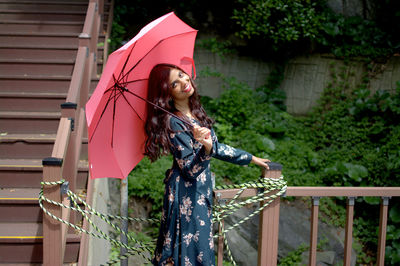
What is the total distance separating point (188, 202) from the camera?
228 cm

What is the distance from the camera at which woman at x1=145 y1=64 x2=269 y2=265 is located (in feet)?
7.32

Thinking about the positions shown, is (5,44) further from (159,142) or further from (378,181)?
(378,181)

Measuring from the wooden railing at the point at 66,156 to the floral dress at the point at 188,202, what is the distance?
77 centimetres

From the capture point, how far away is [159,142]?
2270mm

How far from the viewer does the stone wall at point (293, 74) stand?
7406 mm

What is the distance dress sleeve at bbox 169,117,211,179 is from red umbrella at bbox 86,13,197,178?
0.24m

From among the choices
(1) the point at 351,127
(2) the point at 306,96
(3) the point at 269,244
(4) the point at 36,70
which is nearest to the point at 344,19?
(2) the point at 306,96

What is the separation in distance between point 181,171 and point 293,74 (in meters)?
5.85

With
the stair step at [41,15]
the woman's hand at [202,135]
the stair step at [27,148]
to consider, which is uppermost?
the stair step at [41,15]

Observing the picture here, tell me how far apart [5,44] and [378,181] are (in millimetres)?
5568

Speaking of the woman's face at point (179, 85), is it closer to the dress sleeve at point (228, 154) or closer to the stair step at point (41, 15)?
the dress sleeve at point (228, 154)

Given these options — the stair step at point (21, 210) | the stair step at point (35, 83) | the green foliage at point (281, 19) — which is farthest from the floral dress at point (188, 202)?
the green foliage at point (281, 19)

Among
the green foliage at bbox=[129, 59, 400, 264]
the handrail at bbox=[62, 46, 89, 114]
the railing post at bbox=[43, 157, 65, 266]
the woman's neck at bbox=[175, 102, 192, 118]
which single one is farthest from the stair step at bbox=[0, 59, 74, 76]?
the woman's neck at bbox=[175, 102, 192, 118]

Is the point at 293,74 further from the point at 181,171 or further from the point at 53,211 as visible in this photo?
the point at 53,211
